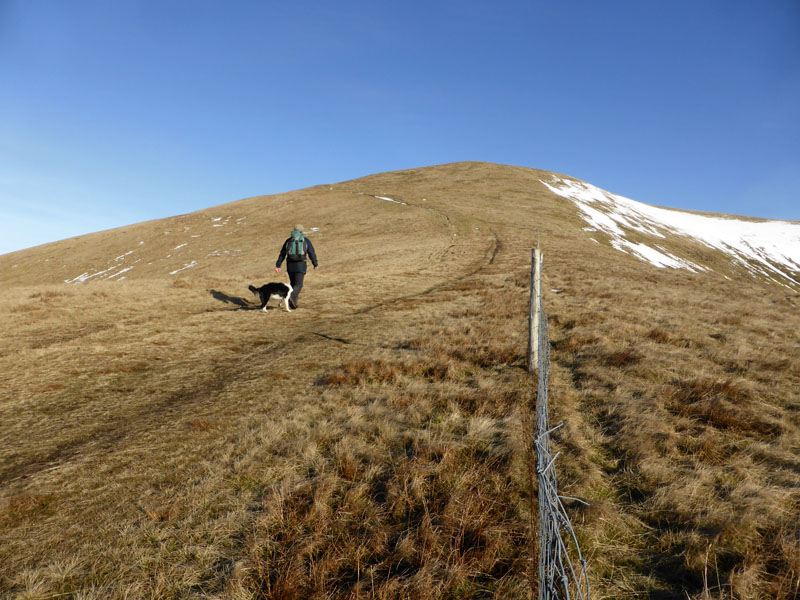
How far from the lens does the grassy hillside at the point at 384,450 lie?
3.18 m

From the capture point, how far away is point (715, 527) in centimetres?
347

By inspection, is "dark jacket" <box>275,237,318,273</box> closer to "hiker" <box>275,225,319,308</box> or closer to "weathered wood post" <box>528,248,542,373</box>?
"hiker" <box>275,225,319,308</box>

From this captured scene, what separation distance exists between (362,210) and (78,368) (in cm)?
4451

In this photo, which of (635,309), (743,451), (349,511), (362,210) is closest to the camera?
(349,511)

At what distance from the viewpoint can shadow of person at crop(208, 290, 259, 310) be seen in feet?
49.7

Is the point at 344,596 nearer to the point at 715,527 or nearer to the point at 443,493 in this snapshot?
the point at 443,493

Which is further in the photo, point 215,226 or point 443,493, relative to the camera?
point 215,226

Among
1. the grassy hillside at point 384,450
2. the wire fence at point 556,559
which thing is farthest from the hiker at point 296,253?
the wire fence at point 556,559

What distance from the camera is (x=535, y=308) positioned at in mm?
6930

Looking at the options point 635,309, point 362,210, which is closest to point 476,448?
point 635,309

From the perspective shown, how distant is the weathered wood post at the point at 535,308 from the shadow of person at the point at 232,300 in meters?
11.1

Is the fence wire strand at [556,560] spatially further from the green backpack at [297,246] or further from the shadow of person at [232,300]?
the shadow of person at [232,300]

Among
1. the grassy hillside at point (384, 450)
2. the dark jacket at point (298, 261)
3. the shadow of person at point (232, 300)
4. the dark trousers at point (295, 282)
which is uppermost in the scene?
the dark jacket at point (298, 261)

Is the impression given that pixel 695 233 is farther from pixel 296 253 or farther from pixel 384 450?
pixel 384 450
